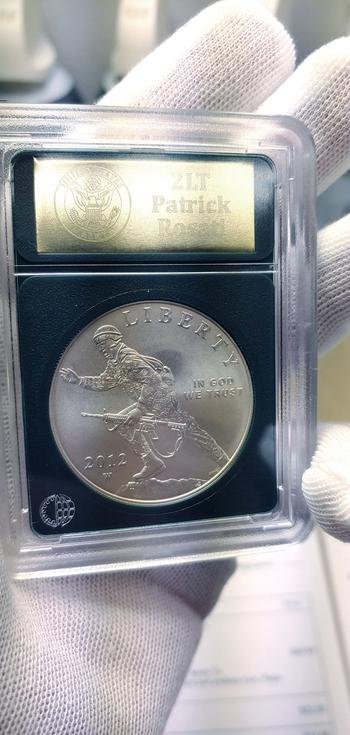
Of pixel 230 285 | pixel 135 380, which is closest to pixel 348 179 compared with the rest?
pixel 230 285

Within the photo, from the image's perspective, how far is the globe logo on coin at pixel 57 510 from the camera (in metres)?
0.49

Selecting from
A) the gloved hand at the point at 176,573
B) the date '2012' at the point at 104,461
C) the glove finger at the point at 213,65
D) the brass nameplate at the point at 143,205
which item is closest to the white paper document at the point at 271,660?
the gloved hand at the point at 176,573

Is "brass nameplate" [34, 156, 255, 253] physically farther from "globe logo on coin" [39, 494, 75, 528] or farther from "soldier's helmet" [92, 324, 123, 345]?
"globe logo on coin" [39, 494, 75, 528]

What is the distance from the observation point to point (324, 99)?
526mm

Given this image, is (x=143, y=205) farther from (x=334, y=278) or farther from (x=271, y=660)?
(x=271, y=660)

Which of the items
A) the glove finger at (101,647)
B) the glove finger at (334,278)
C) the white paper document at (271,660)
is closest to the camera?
the glove finger at (101,647)

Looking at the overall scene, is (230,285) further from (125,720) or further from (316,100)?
(125,720)

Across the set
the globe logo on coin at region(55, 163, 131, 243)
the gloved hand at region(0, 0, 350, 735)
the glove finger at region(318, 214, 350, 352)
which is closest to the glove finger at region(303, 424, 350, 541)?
the gloved hand at region(0, 0, 350, 735)

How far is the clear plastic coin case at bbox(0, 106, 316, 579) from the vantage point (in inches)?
18.6

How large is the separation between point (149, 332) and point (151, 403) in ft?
0.21

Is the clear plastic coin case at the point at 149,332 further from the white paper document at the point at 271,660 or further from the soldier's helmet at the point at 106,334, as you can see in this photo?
the white paper document at the point at 271,660

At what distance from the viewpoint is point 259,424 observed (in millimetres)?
522

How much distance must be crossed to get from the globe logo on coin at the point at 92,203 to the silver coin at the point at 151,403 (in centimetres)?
7

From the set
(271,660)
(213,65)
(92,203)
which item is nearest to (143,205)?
(92,203)
